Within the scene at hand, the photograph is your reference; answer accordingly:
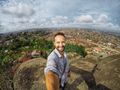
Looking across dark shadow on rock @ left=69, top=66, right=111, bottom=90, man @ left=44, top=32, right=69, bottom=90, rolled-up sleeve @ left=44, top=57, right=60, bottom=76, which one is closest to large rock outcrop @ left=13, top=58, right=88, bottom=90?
dark shadow on rock @ left=69, top=66, right=111, bottom=90

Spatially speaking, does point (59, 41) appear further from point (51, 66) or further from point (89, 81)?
point (89, 81)

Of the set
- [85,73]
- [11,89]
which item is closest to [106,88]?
[85,73]

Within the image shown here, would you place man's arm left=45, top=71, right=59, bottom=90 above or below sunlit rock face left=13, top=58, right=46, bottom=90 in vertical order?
above

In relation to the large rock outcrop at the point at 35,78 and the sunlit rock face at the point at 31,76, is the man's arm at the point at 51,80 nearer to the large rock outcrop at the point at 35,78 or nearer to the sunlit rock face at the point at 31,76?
the large rock outcrop at the point at 35,78

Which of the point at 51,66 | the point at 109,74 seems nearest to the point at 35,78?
the point at 109,74

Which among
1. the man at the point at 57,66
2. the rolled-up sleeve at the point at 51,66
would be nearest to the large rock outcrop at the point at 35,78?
the man at the point at 57,66

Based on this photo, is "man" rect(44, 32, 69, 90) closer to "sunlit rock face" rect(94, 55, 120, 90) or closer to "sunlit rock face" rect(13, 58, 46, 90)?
"sunlit rock face" rect(94, 55, 120, 90)

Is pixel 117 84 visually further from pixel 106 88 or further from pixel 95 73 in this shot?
pixel 95 73
